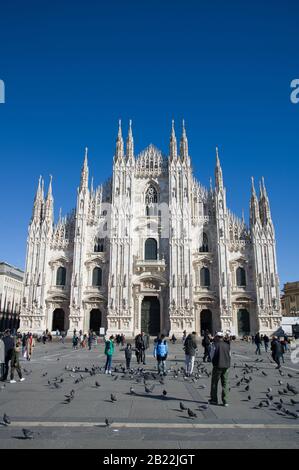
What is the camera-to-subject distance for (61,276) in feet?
140

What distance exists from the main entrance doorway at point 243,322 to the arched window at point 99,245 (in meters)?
17.4

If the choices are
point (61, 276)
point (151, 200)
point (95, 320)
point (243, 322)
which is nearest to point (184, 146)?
point (151, 200)

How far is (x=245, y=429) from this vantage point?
652 cm

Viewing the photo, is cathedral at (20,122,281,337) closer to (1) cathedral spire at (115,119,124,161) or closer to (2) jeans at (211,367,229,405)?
(1) cathedral spire at (115,119,124,161)

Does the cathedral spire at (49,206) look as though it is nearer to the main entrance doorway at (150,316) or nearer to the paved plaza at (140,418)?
the main entrance doorway at (150,316)

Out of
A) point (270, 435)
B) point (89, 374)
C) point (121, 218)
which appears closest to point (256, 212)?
point (121, 218)

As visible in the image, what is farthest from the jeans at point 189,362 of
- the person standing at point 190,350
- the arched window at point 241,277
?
the arched window at point 241,277

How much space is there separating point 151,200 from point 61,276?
45.9 feet

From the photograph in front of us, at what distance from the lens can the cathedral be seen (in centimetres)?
4041

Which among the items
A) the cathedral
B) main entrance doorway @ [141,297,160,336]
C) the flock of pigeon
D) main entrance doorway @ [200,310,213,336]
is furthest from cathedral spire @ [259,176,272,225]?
the flock of pigeon

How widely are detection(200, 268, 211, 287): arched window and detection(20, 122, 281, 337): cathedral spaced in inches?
4.5

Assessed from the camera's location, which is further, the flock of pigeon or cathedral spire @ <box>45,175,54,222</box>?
cathedral spire @ <box>45,175,54,222</box>

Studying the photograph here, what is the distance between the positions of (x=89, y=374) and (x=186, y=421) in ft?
26.4
